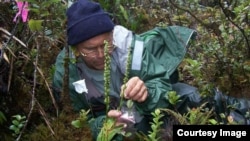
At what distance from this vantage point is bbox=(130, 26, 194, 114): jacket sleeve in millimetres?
3172

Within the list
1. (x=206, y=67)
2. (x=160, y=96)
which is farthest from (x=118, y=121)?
(x=206, y=67)

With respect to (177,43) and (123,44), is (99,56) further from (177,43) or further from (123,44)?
(177,43)

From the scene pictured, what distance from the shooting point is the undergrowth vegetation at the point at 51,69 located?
2.85m

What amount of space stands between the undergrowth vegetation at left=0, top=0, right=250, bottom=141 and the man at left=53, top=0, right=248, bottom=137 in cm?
14

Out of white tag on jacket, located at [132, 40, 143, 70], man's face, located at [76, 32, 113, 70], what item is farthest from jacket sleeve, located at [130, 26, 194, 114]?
man's face, located at [76, 32, 113, 70]

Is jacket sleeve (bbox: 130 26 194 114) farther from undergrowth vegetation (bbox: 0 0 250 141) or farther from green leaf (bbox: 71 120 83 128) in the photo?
green leaf (bbox: 71 120 83 128)

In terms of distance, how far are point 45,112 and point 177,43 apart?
1147mm

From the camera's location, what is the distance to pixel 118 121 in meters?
2.75

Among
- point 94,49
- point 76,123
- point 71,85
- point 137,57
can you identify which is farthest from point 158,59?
point 76,123

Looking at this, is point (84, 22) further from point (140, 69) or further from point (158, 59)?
point (158, 59)

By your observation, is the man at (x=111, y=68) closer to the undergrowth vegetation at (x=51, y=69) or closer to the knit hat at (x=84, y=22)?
the knit hat at (x=84, y=22)

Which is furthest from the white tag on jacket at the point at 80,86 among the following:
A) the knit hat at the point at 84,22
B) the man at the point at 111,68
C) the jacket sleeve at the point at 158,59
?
the jacket sleeve at the point at 158,59

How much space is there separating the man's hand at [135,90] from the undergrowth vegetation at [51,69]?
6.9 inches

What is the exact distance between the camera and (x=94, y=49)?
3.18 meters
